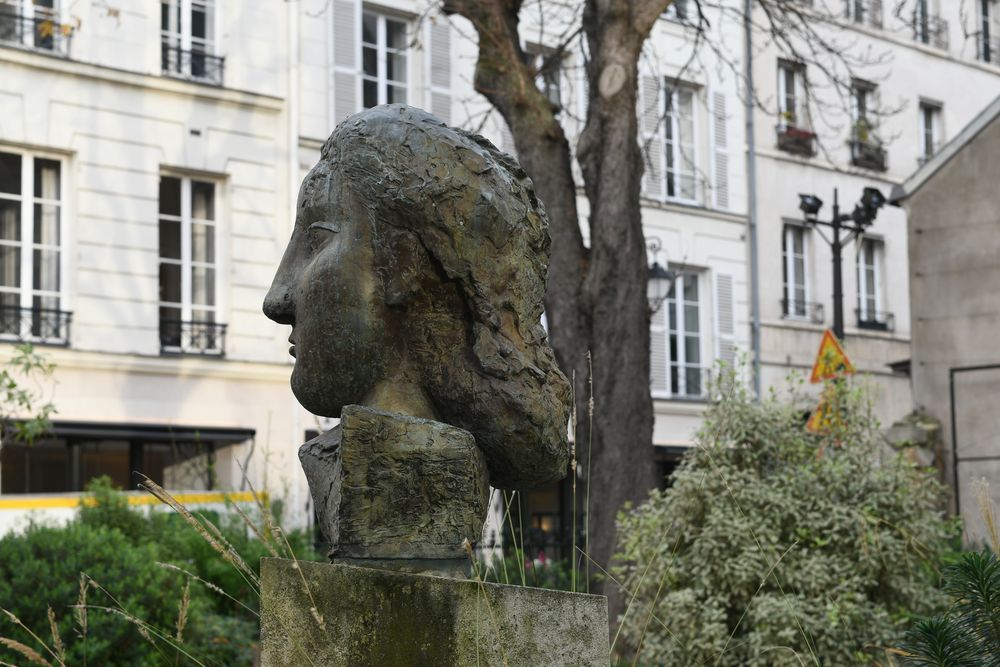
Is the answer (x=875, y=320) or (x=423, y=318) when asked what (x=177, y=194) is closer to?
(x=875, y=320)

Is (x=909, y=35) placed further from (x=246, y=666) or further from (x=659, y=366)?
(x=246, y=666)

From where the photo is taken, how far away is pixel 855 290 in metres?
31.3

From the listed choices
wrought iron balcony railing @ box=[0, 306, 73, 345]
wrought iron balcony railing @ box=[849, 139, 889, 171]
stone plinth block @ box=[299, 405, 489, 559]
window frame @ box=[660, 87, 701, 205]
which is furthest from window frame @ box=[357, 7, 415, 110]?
stone plinth block @ box=[299, 405, 489, 559]

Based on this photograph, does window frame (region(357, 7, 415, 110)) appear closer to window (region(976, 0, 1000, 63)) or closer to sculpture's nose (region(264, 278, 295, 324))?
window (region(976, 0, 1000, 63))

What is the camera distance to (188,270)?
851 inches

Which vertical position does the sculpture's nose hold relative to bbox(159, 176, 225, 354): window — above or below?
below

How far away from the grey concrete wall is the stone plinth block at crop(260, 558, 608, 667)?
13.0m

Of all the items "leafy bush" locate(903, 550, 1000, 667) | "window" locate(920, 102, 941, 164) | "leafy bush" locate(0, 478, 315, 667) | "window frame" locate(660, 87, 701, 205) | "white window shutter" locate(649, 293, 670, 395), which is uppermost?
"window" locate(920, 102, 941, 164)

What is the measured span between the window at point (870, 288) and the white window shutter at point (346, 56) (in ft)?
40.7

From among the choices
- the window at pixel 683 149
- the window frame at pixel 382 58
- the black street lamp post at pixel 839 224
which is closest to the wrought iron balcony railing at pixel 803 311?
the window at pixel 683 149

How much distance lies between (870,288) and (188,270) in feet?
51.8

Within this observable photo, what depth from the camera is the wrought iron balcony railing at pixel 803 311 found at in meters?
30.0

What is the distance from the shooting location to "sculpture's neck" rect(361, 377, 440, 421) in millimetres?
4500

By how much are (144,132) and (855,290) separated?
51.9 feet
